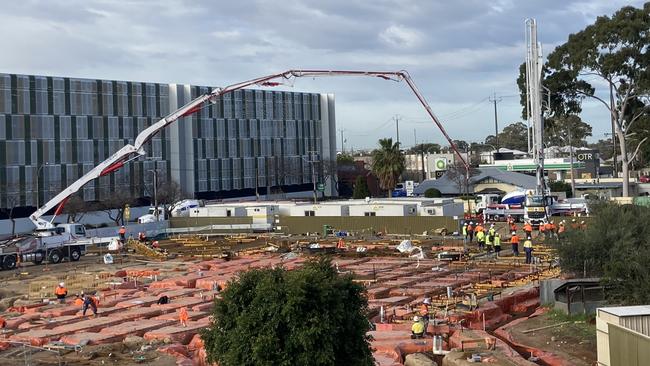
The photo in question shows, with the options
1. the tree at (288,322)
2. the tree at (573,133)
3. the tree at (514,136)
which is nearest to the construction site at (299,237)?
the tree at (288,322)

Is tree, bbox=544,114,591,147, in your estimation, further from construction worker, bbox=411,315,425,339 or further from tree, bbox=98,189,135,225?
construction worker, bbox=411,315,425,339

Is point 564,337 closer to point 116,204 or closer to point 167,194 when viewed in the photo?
point 116,204

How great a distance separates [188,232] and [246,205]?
5127mm

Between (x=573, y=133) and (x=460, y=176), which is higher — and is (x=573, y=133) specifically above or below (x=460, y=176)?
above

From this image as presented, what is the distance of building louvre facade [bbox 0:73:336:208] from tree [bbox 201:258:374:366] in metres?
57.6

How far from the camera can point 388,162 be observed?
81.1 metres

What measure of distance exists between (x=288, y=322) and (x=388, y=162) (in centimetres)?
6896

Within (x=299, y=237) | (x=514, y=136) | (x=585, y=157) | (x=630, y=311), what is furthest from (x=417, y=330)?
(x=514, y=136)

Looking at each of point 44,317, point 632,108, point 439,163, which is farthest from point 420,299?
point 439,163

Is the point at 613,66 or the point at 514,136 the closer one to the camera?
the point at 613,66

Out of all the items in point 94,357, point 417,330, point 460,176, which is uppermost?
point 460,176

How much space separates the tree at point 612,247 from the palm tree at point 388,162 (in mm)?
53130

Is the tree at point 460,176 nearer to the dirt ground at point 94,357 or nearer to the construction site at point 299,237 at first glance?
the construction site at point 299,237

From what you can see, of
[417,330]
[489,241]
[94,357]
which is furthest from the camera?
[489,241]
